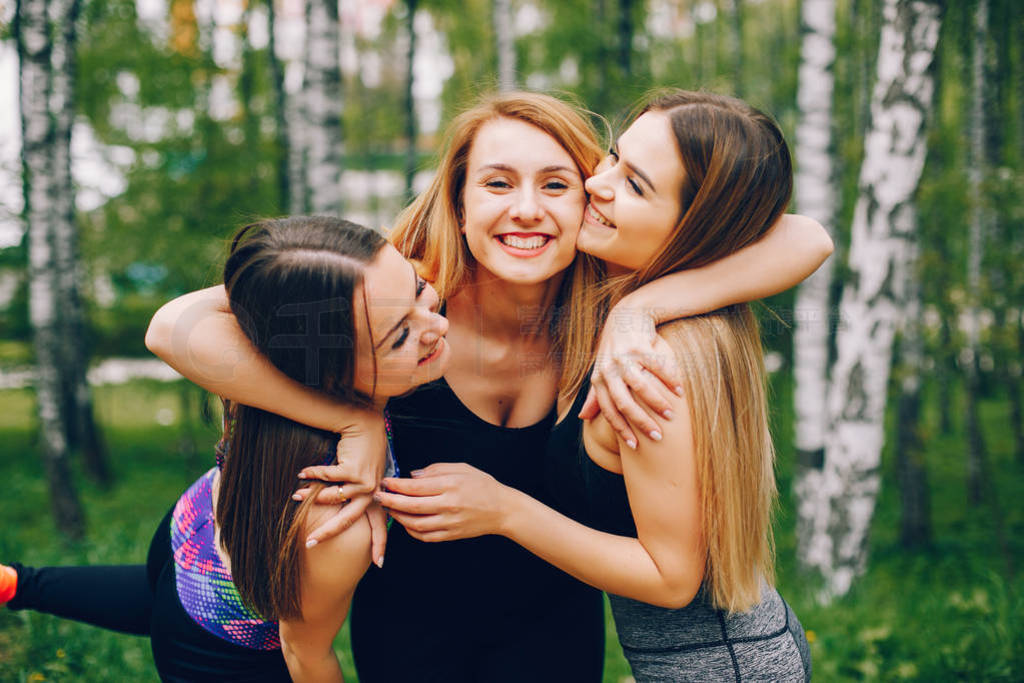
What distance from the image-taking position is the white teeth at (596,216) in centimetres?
214

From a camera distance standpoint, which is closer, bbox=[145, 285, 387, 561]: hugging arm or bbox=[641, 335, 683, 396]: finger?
bbox=[641, 335, 683, 396]: finger

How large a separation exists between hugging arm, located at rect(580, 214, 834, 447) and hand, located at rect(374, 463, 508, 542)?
1.10 feet

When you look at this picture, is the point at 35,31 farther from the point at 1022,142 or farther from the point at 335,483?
the point at 1022,142

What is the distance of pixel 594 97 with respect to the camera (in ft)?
31.9

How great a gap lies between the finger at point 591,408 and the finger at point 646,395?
175 mm

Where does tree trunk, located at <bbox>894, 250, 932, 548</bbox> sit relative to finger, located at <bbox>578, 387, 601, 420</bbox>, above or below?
below

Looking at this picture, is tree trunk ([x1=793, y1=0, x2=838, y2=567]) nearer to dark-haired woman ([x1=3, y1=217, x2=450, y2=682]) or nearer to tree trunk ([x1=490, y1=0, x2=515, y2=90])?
tree trunk ([x1=490, y1=0, x2=515, y2=90])

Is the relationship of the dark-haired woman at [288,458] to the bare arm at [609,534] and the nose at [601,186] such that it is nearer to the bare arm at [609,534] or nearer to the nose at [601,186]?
the bare arm at [609,534]

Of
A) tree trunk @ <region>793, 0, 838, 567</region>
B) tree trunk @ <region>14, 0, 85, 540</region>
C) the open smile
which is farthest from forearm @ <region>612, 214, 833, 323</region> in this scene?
tree trunk @ <region>14, 0, 85, 540</region>

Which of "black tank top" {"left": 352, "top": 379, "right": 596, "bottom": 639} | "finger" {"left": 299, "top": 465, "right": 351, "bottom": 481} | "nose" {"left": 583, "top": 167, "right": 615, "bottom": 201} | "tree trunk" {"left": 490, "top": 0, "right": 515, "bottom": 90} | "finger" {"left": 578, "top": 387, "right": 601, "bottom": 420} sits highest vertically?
"tree trunk" {"left": 490, "top": 0, "right": 515, "bottom": 90}

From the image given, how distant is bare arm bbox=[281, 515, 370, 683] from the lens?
1824 mm

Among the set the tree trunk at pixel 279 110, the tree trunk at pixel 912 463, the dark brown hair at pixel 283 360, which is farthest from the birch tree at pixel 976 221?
the tree trunk at pixel 279 110

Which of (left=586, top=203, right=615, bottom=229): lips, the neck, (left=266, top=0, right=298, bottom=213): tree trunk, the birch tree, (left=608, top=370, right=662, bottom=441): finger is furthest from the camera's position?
(left=266, top=0, right=298, bottom=213): tree trunk

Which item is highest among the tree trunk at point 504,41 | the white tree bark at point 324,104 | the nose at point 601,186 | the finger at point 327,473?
the tree trunk at point 504,41
